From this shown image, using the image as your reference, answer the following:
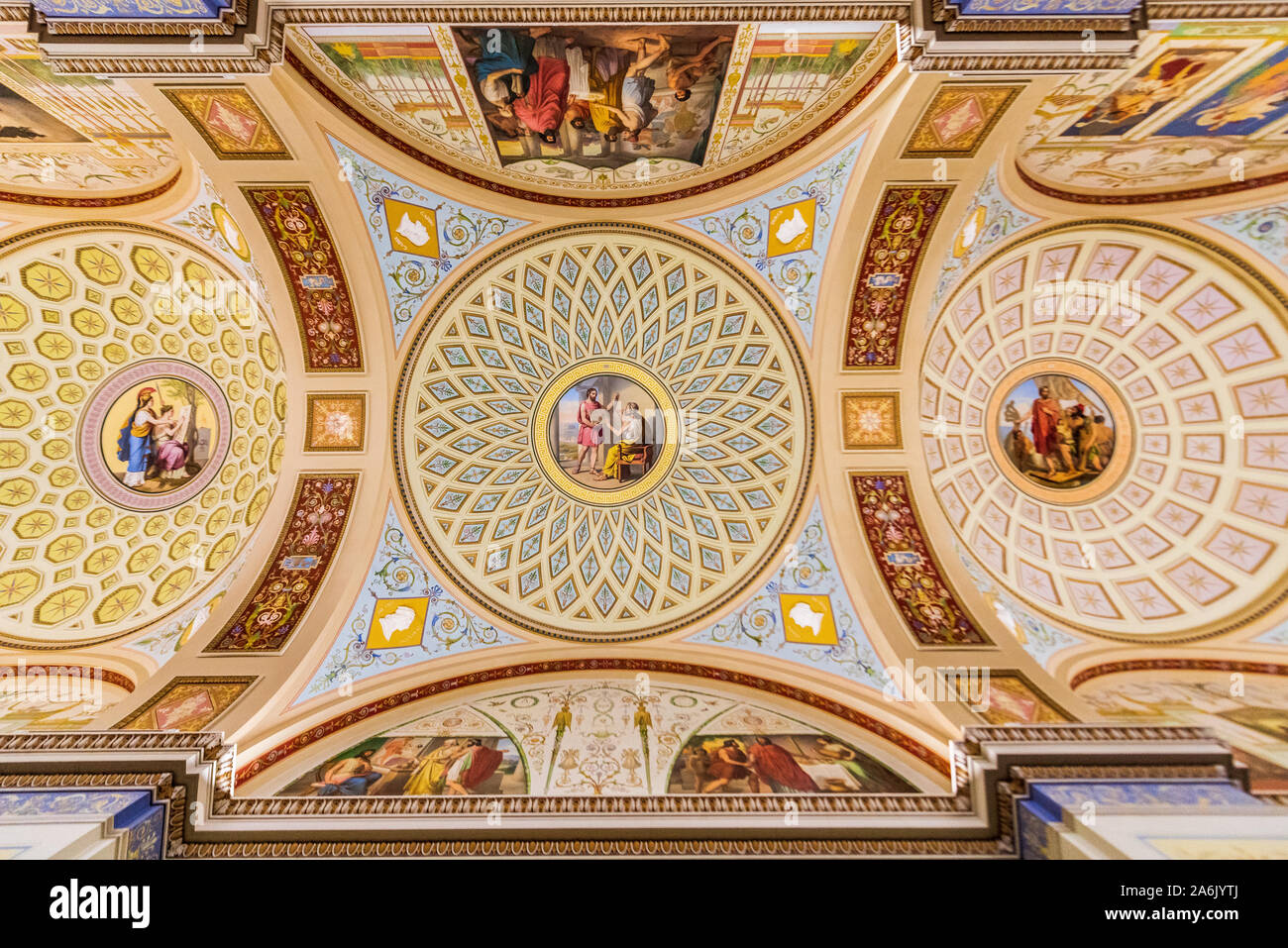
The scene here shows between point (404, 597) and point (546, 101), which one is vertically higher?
point (546, 101)

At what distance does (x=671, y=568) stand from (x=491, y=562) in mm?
4327

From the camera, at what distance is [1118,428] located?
13.5 metres

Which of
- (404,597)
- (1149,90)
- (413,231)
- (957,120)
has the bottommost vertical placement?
(404,597)

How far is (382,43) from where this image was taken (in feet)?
28.5

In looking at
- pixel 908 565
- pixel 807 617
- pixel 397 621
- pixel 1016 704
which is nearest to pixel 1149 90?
pixel 908 565

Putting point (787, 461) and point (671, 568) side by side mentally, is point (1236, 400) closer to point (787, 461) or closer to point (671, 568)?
point (787, 461)

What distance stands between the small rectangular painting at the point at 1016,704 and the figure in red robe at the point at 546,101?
12.7 m

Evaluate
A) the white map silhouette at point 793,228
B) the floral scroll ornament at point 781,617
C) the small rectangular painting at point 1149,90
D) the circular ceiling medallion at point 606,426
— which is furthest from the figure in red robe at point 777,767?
the small rectangular painting at point 1149,90

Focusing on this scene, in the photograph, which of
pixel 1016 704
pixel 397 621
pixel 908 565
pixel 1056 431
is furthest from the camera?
pixel 1056 431

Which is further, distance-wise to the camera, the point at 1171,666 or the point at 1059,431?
the point at 1059,431

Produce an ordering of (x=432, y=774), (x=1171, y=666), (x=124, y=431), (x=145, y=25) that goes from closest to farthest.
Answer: (x=145, y=25)
(x=432, y=774)
(x=1171, y=666)
(x=124, y=431)

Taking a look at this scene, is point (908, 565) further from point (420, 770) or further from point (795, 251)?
point (420, 770)

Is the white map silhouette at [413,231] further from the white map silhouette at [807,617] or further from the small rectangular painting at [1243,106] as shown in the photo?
the small rectangular painting at [1243,106]

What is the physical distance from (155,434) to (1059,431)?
72.6ft
